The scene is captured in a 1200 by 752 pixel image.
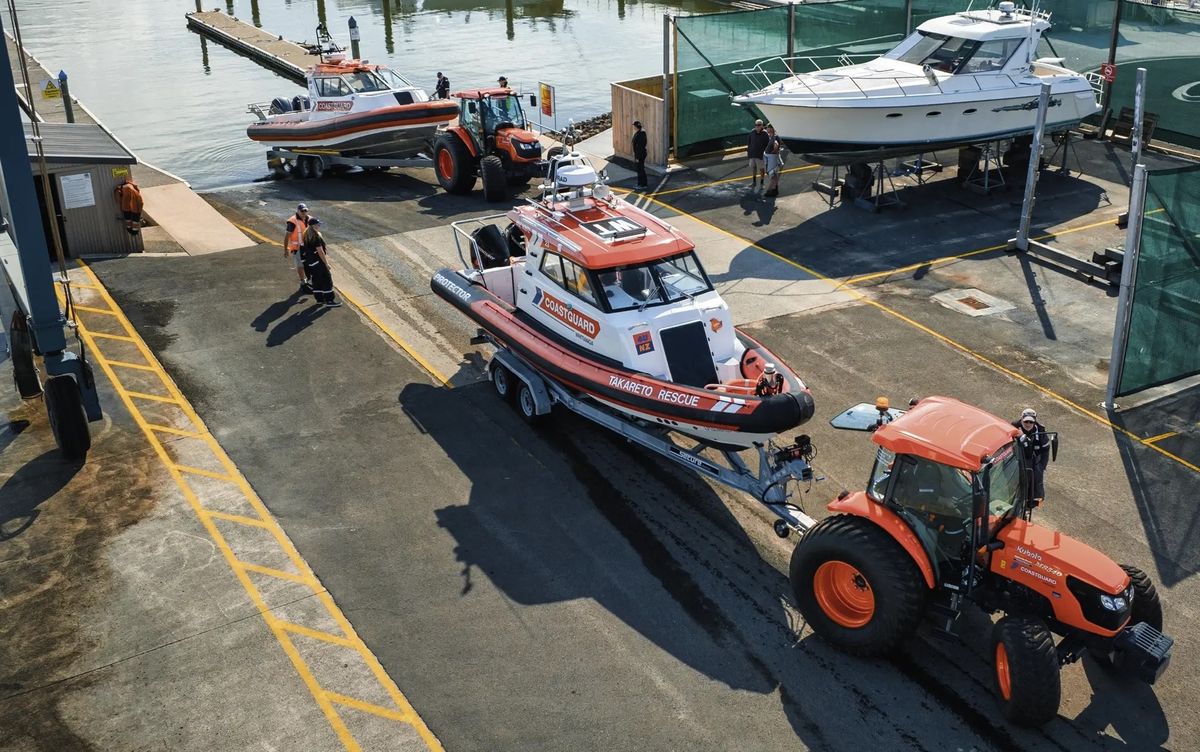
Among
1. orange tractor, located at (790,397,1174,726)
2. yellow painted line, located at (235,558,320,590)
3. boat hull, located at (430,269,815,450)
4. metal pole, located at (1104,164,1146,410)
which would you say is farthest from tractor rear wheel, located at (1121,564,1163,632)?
yellow painted line, located at (235,558,320,590)

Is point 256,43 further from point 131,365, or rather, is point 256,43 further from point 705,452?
point 705,452

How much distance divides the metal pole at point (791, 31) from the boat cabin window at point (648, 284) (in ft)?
45.9

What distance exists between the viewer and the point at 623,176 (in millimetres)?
23484

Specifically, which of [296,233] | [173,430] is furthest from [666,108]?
[173,430]

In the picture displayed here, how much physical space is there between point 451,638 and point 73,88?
3754 centimetres

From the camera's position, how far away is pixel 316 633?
954 cm

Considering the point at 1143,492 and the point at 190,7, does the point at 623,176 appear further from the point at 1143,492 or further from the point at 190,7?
the point at 190,7

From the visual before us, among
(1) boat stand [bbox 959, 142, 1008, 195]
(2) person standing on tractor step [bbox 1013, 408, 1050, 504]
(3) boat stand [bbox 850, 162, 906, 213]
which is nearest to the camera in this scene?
(2) person standing on tractor step [bbox 1013, 408, 1050, 504]

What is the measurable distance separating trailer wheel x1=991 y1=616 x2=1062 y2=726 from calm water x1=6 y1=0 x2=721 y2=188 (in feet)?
76.2

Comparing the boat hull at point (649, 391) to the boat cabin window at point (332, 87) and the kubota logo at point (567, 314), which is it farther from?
the boat cabin window at point (332, 87)

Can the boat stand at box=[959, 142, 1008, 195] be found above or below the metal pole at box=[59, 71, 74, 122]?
below

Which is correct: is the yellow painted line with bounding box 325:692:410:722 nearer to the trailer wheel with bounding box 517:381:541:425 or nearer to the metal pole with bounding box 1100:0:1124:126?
the trailer wheel with bounding box 517:381:541:425

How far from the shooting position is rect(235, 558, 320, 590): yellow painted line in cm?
1023

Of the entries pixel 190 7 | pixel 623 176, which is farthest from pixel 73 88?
pixel 623 176
